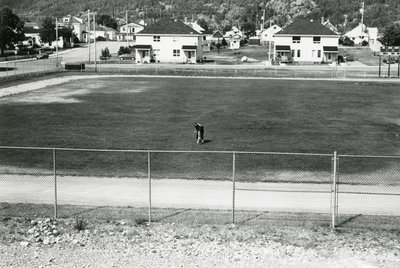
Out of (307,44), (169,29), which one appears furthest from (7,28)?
(307,44)

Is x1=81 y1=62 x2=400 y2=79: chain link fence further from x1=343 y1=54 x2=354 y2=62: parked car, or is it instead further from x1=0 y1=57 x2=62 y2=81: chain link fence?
x1=343 y1=54 x2=354 y2=62: parked car

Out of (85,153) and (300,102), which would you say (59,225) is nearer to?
(85,153)

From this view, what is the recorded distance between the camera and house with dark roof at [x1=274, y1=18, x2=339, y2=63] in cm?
10138

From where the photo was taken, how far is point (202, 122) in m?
38.2

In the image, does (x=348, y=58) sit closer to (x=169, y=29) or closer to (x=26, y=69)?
(x=169, y=29)

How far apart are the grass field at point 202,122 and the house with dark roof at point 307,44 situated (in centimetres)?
3951

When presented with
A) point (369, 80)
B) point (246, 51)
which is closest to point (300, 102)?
point (369, 80)

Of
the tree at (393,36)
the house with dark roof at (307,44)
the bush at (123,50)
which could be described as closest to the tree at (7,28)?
the bush at (123,50)

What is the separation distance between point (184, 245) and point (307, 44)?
90207 mm

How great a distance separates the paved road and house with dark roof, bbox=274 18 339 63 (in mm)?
80731

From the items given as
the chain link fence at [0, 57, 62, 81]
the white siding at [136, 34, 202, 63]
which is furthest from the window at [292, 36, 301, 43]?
the chain link fence at [0, 57, 62, 81]

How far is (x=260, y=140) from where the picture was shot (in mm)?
31531

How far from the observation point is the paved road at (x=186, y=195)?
1942cm

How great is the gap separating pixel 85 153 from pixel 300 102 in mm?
25559
